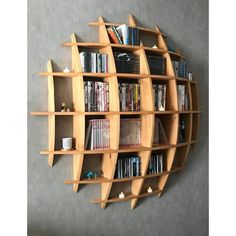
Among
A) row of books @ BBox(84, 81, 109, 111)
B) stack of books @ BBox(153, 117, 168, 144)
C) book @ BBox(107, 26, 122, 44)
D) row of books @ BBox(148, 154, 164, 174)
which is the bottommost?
row of books @ BBox(148, 154, 164, 174)

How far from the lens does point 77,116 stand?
1.89m

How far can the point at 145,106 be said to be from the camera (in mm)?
2004

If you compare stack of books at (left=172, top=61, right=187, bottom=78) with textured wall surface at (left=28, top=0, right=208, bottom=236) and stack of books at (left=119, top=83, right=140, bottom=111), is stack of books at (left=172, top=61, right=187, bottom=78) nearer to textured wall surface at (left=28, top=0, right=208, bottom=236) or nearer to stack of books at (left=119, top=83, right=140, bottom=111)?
textured wall surface at (left=28, top=0, right=208, bottom=236)

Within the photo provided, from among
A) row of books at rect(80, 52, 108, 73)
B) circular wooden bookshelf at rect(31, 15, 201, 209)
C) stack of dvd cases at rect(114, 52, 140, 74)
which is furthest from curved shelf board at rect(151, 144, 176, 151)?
row of books at rect(80, 52, 108, 73)

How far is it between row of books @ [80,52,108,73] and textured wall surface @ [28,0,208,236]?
19 centimetres

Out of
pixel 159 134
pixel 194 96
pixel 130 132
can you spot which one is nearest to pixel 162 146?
pixel 159 134

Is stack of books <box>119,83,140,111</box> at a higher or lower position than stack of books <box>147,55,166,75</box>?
lower

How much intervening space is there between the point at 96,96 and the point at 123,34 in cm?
54

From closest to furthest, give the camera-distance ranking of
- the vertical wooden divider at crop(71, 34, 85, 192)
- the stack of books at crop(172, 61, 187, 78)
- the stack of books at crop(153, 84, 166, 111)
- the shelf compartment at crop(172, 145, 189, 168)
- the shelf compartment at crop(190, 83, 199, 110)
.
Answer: the vertical wooden divider at crop(71, 34, 85, 192), the stack of books at crop(153, 84, 166, 111), the stack of books at crop(172, 61, 187, 78), the shelf compartment at crop(172, 145, 189, 168), the shelf compartment at crop(190, 83, 199, 110)

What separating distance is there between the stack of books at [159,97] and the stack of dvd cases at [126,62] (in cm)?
22

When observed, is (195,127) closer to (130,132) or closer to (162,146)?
(162,146)

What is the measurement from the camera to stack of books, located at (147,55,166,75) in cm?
209

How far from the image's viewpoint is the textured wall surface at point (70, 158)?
1.87 m
